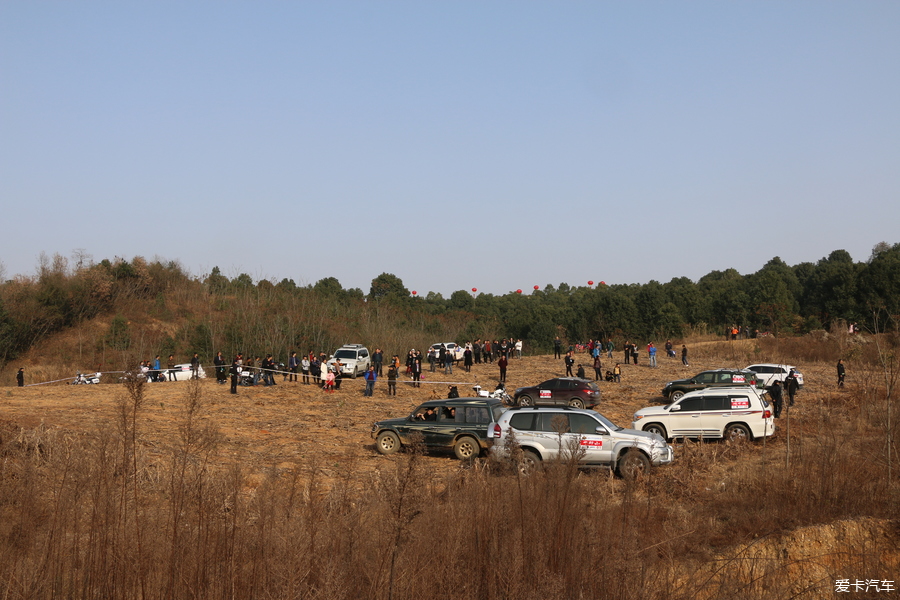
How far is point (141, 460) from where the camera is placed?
1227 centimetres

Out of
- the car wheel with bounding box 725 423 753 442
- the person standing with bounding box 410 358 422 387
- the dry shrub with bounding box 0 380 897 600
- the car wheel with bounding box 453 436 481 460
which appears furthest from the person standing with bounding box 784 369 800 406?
the person standing with bounding box 410 358 422 387

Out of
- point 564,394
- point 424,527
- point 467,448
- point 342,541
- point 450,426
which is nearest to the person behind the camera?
point 342,541

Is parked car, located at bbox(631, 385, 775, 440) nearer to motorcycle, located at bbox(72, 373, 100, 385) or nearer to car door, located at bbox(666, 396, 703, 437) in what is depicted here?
car door, located at bbox(666, 396, 703, 437)

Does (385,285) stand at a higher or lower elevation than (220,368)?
higher

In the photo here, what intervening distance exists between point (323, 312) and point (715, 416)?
4054cm

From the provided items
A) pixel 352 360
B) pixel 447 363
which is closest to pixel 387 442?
pixel 352 360

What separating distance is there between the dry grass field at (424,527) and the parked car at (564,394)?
10.2 meters

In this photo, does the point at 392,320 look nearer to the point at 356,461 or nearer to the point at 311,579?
the point at 356,461

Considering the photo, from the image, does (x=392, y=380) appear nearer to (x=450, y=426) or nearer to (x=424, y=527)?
(x=450, y=426)

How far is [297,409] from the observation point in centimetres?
2558

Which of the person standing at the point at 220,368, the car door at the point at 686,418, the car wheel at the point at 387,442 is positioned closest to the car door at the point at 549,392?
the car door at the point at 686,418

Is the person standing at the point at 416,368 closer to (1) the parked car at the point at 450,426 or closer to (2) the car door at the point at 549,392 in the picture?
(2) the car door at the point at 549,392

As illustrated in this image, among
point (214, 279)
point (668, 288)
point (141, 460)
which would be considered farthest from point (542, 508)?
point (668, 288)

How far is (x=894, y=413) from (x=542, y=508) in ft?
32.9
